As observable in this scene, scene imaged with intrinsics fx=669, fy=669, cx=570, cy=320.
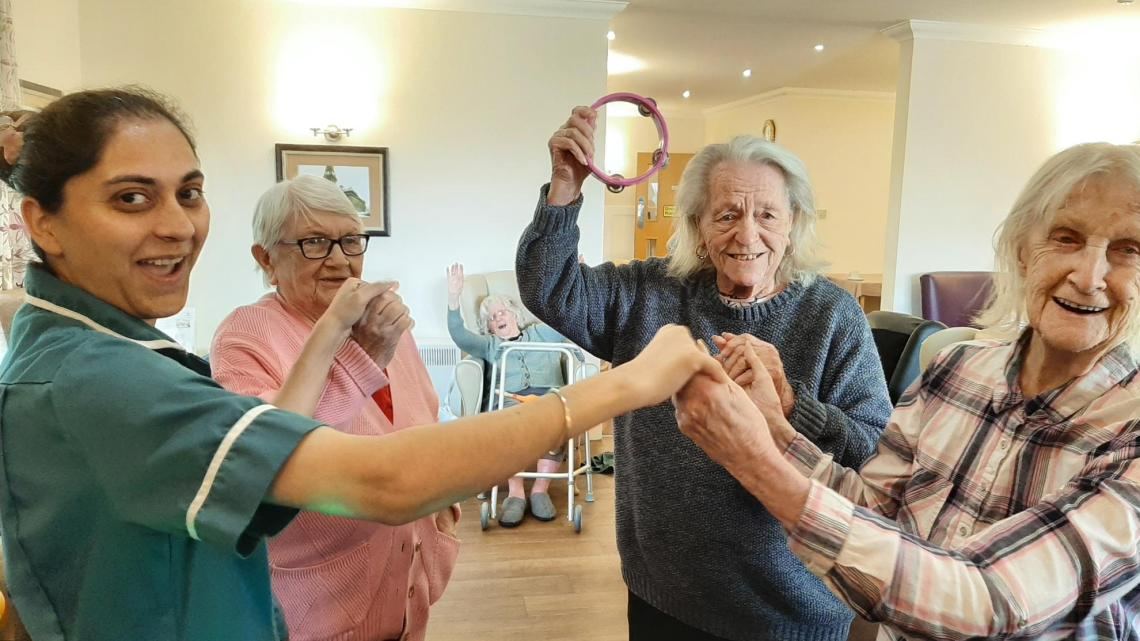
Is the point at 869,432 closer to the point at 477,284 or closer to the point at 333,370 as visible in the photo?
the point at 333,370

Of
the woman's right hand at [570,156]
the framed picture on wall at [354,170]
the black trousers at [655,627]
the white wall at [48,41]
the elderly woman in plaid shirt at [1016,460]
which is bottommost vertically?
the black trousers at [655,627]

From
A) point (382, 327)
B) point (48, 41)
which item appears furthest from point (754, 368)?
point (48, 41)

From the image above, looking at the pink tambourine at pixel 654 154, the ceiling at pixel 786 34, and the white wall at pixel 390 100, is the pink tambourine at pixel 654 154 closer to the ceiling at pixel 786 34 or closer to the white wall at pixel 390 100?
the white wall at pixel 390 100

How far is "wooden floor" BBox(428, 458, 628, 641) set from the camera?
8.22ft

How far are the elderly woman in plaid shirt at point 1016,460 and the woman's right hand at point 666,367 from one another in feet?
0.18

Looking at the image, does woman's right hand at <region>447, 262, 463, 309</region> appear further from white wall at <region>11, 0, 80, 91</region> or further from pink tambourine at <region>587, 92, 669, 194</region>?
pink tambourine at <region>587, 92, 669, 194</region>

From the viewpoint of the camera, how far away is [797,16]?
5.09m

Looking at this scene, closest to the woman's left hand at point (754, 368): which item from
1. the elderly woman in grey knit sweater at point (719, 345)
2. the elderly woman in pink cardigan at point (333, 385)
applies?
the elderly woman in grey knit sweater at point (719, 345)

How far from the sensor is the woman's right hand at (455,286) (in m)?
4.12

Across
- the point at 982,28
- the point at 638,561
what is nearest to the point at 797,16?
the point at 982,28

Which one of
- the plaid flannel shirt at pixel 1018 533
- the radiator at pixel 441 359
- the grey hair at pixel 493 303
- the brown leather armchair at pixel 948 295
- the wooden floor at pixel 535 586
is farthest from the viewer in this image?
the brown leather armchair at pixel 948 295

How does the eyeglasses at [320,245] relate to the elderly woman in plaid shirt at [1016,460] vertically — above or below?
above

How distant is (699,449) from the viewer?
3.96 feet

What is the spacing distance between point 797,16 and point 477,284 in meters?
3.21
